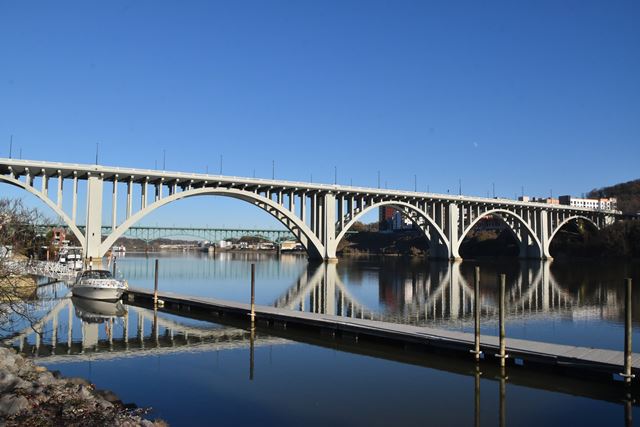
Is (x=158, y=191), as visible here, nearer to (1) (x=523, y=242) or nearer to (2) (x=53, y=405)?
(2) (x=53, y=405)

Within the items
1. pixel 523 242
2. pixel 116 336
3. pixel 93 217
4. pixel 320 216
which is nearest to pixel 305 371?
pixel 116 336

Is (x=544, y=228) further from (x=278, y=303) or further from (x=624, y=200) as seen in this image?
(x=278, y=303)

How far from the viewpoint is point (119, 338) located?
1667 cm

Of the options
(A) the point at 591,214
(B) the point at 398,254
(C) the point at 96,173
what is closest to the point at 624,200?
(A) the point at 591,214

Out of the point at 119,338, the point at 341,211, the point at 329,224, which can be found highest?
the point at 341,211

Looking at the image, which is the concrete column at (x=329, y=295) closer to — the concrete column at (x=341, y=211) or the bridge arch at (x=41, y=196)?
the bridge arch at (x=41, y=196)

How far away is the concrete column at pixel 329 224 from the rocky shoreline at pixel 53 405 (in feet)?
175

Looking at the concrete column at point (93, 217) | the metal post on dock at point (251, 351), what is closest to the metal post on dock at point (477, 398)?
the metal post on dock at point (251, 351)

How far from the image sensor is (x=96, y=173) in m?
45.1

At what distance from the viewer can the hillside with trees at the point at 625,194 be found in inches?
4357

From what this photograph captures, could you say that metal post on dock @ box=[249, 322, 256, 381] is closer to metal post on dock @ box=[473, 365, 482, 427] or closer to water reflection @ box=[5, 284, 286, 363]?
water reflection @ box=[5, 284, 286, 363]

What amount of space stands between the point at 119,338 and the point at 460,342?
10345 mm

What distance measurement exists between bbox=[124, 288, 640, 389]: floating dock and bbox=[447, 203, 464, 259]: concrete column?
58.3 meters

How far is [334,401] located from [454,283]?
2957cm
